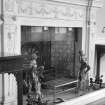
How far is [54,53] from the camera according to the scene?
27.3 feet

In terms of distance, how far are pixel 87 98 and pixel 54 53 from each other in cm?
163

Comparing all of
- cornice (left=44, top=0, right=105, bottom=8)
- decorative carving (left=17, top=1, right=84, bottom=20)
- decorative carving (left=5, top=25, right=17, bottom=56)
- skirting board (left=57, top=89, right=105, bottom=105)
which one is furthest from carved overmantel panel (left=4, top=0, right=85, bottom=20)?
skirting board (left=57, top=89, right=105, bottom=105)

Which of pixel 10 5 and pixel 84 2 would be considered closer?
pixel 10 5

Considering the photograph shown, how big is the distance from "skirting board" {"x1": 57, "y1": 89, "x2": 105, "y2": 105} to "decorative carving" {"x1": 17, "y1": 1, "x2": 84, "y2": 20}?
2.28 meters

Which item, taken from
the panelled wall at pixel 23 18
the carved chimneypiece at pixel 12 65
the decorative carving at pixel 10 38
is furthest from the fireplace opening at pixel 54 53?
the carved chimneypiece at pixel 12 65

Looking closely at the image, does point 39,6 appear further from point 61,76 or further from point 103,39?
point 103,39

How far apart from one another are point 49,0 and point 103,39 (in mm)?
3030

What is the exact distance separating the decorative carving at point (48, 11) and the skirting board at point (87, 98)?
228 cm

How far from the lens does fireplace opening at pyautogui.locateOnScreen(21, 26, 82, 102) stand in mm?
7656

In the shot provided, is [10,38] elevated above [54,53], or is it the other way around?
[10,38]

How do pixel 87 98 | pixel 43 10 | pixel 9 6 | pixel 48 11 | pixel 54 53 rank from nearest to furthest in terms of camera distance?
pixel 9 6
pixel 43 10
pixel 48 11
pixel 87 98
pixel 54 53

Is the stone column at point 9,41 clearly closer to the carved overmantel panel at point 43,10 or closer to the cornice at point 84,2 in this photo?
the carved overmantel panel at point 43,10

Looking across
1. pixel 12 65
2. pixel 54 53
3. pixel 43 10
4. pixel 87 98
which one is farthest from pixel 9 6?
pixel 87 98

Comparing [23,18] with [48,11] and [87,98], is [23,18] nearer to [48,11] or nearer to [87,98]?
[48,11]
